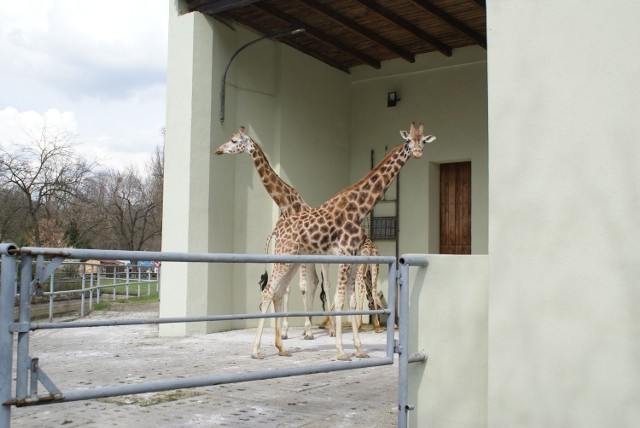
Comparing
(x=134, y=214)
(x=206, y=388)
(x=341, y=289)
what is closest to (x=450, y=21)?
(x=341, y=289)

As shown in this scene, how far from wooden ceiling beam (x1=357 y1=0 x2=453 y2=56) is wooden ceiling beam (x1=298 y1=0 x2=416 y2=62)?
0.53 metres

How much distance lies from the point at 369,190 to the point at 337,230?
23.1 inches

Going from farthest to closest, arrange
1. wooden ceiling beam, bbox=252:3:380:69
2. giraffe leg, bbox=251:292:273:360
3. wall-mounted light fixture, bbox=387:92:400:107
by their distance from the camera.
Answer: wall-mounted light fixture, bbox=387:92:400:107, wooden ceiling beam, bbox=252:3:380:69, giraffe leg, bbox=251:292:273:360

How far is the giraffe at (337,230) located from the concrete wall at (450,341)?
306cm

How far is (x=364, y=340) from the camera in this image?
29.2 ft

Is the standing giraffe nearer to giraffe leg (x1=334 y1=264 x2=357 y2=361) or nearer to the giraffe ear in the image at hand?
giraffe leg (x1=334 y1=264 x2=357 y2=361)

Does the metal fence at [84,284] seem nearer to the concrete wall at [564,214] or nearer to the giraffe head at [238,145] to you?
the giraffe head at [238,145]

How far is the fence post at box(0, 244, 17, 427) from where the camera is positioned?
2490 mm

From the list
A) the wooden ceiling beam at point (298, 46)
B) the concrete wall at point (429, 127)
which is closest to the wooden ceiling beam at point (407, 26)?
the concrete wall at point (429, 127)

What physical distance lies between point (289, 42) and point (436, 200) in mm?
3453

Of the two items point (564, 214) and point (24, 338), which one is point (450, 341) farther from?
point (24, 338)

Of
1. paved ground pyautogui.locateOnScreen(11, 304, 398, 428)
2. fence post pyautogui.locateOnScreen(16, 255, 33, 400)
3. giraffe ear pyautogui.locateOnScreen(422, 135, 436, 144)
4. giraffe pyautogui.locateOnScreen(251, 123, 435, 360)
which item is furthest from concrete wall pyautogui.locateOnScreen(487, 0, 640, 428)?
giraffe ear pyautogui.locateOnScreen(422, 135, 436, 144)

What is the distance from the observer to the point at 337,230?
7.21 metres

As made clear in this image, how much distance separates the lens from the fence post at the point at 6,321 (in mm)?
2490
